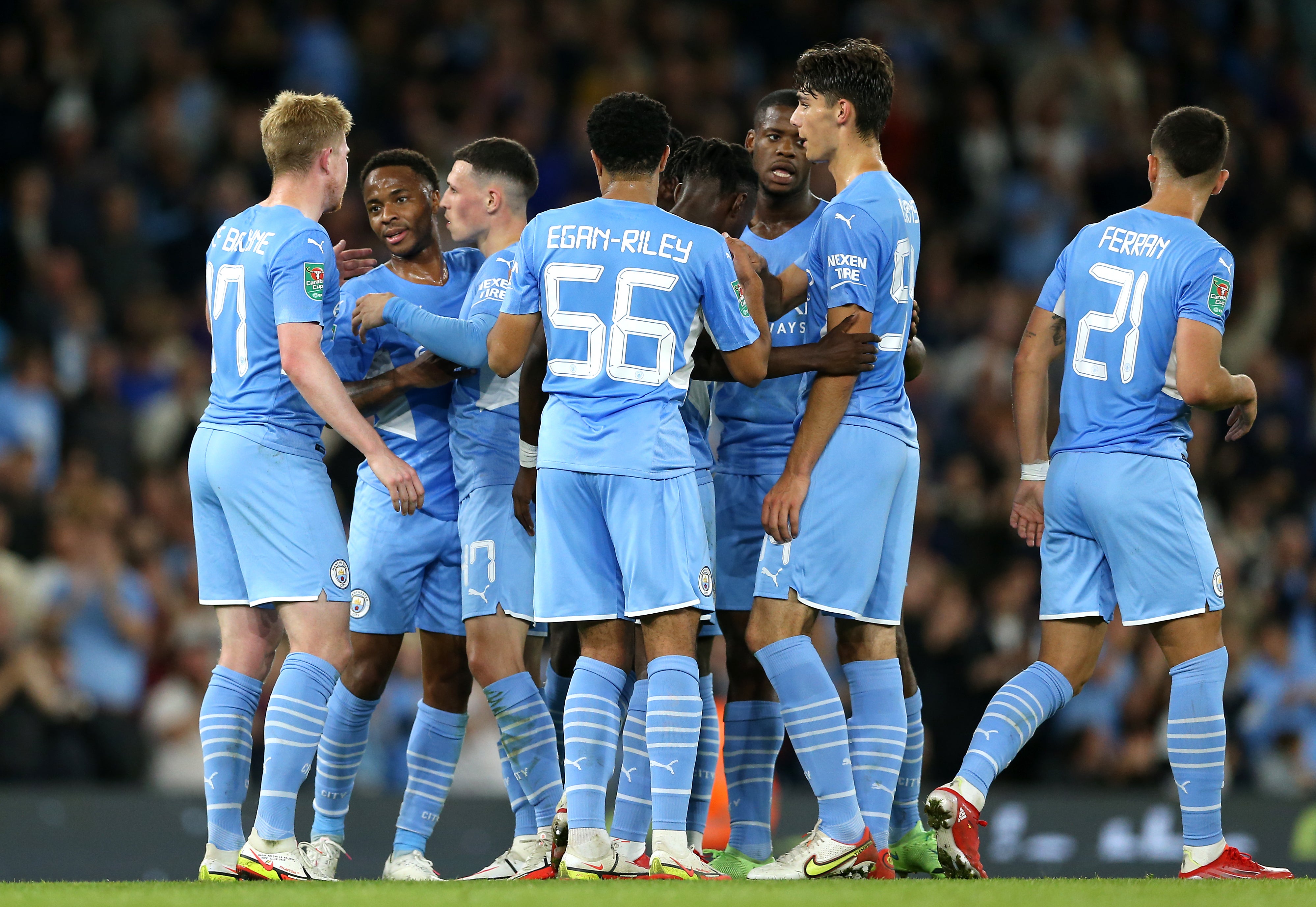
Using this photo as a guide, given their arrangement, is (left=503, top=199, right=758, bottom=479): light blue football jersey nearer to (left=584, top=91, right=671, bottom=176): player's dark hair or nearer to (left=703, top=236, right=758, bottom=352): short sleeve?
(left=703, top=236, right=758, bottom=352): short sleeve

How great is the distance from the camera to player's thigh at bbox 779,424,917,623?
608 cm

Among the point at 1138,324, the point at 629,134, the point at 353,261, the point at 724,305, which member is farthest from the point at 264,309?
the point at 1138,324

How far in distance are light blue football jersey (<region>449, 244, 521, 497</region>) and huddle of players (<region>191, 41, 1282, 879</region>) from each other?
1 cm

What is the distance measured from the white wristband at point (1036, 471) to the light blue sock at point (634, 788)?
1.82 metres

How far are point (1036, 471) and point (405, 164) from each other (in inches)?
122

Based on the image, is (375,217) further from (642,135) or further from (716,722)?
(716,722)

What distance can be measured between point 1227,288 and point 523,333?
2729 millimetres

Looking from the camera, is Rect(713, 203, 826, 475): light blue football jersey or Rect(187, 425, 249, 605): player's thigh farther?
Rect(713, 203, 826, 475): light blue football jersey

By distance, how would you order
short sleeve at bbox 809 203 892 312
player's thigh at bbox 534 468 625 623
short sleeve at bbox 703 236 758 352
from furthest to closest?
short sleeve at bbox 809 203 892 312 → short sleeve at bbox 703 236 758 352 → player's thigh at bbox 534 468 625 623

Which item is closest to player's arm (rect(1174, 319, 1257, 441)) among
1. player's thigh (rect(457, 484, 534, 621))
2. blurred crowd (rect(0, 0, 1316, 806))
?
player's thigh (rect(457, 484, 534, 621))

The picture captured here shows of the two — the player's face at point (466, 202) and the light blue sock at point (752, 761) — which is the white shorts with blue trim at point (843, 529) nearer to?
the light blue sock at point (752, 761)

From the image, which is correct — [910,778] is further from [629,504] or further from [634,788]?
[629,504]

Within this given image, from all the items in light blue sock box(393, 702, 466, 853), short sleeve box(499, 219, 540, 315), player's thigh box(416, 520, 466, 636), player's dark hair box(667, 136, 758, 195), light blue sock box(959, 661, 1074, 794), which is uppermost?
player's dark hair box(667, 136, 758, 195)

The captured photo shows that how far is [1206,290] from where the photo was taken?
6.14 metres
